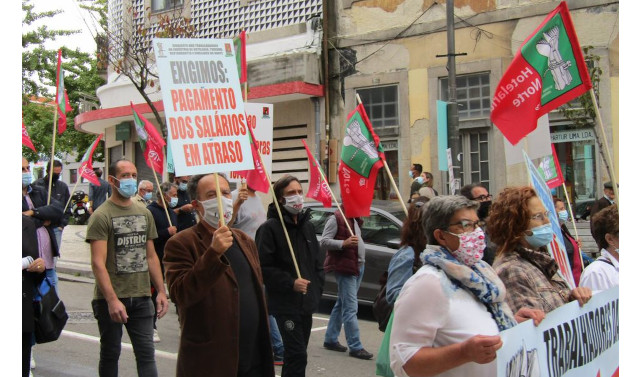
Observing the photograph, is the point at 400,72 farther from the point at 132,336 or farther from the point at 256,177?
the point at 132,336

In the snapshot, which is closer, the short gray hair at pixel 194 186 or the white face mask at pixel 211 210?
the white face mask at pixel 211 210

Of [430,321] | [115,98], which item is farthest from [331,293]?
[115,98]

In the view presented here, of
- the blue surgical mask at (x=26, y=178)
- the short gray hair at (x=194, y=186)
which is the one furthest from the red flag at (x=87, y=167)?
the short gray hair at (x=194, y=186)

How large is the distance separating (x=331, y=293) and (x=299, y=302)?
4.98 m

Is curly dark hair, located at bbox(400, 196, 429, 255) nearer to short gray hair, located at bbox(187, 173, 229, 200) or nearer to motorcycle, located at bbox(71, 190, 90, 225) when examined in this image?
short gray hair, located at bbox(187, 173, 229, 200)

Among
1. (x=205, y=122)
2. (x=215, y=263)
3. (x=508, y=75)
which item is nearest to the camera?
(x=215, y=263)

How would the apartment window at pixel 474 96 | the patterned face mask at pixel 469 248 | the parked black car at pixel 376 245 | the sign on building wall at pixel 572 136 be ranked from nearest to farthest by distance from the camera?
1. the patterned face mask at pixel 469 248
2. the parked black car at pixel 376 245
3. the sign on building wall at pixel 572 136
4. the apartment window at pixel 474 96

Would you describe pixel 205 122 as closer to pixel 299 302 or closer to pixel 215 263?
pixel 215 263

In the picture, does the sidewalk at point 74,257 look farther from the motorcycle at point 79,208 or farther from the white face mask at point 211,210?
the white face mask at point 211,210

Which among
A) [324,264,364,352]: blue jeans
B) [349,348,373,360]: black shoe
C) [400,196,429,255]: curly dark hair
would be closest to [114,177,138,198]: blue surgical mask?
[400,196,429,255]: curly dark hair

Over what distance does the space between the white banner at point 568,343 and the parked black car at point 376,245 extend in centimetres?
555

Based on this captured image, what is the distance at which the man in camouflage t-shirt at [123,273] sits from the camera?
551 cm

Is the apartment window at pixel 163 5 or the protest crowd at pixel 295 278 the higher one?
the apartment window at pixel 163 5

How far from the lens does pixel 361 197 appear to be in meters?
8.12
